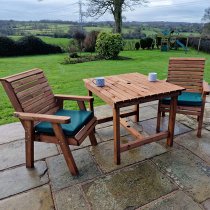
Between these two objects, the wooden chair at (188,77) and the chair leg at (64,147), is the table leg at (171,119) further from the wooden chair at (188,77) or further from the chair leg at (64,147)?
the chair leg at (64,147)

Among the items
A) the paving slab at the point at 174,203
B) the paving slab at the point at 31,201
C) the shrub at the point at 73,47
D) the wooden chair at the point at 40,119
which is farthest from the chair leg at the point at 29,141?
the shrub at the point at 73,47

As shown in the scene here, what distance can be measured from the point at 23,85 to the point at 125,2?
16651mm

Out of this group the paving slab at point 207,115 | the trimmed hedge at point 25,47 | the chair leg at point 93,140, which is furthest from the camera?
the trimmed hedge at point 25,47

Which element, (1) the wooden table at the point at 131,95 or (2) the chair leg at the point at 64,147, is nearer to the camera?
(2) the chair leg at the point at 64,147

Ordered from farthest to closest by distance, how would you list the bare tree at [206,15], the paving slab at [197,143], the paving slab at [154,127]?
the bare tree at [206,15]
the paving slab at [154,127]
the paving slab at [197,143]

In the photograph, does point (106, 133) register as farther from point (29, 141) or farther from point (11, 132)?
point (11, 132)

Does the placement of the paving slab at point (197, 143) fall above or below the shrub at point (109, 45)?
below

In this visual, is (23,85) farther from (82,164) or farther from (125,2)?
(125,2)

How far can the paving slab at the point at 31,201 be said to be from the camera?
1.83 m

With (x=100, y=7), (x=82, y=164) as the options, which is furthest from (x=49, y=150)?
(x=100, y=7)

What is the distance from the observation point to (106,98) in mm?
2250

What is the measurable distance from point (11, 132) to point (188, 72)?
2858 mm

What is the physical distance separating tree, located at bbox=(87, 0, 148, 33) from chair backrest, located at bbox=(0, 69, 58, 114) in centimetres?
1526

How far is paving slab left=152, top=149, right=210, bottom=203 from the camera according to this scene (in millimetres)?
1945
